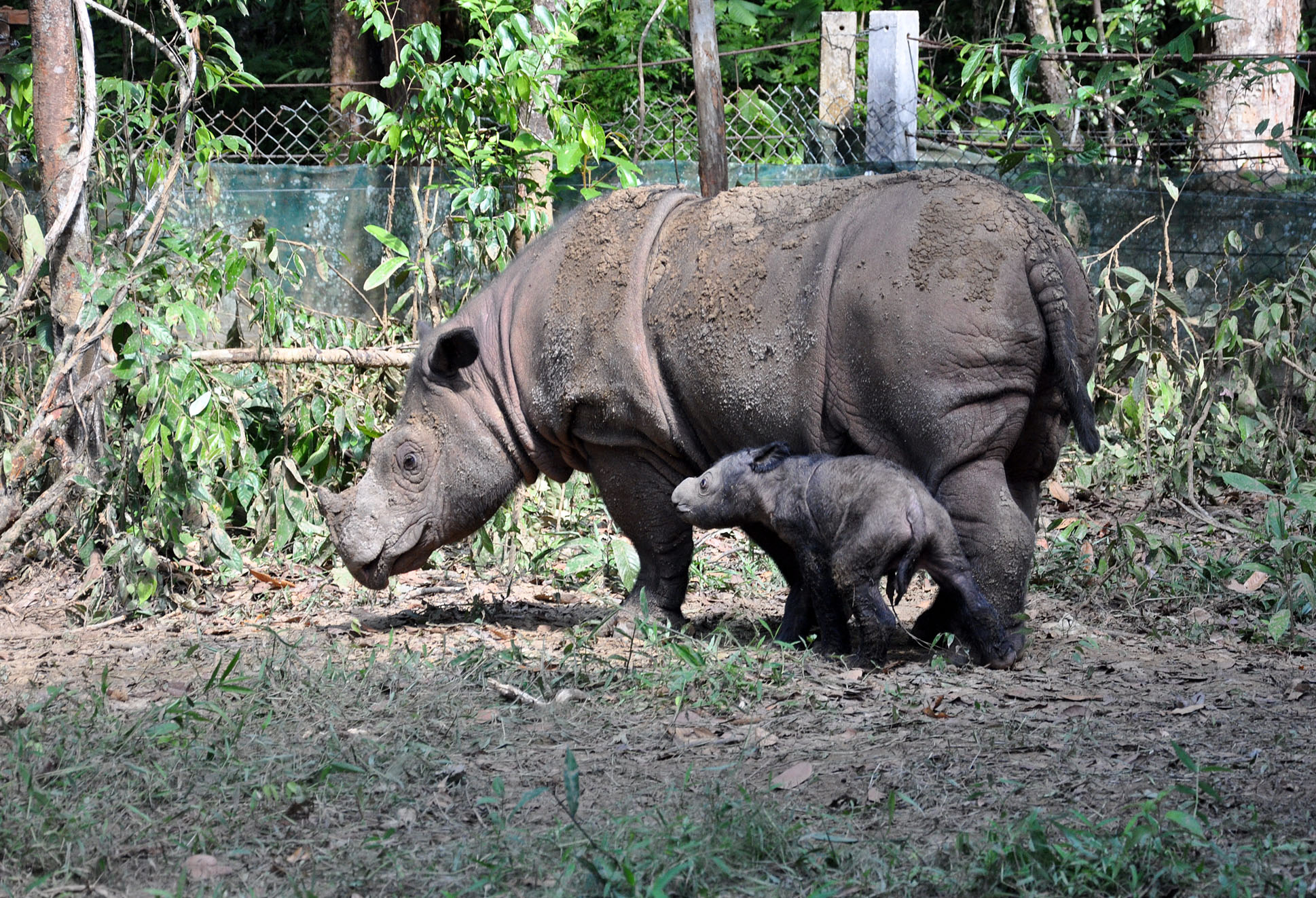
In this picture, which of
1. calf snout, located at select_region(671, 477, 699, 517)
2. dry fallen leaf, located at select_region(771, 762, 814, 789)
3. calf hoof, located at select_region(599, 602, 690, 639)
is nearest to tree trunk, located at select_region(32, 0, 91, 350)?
calf hoof, located at select_region(599, 602, 690, 639)

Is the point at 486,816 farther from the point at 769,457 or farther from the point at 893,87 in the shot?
the point at 893,87

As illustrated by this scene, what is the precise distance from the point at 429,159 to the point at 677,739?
5.95 metres

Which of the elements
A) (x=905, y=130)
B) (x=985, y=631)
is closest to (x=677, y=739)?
(x=985, y=631)

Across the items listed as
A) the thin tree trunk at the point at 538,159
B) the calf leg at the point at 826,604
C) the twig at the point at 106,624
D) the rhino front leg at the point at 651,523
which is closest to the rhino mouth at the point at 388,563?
the rhino front leg at the point at 651,523

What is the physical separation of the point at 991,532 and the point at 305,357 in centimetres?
427

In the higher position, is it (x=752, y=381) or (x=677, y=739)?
(x=752, y=381)

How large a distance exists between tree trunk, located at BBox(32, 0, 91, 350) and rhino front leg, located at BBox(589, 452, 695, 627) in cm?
292

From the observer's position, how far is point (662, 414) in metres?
5.60

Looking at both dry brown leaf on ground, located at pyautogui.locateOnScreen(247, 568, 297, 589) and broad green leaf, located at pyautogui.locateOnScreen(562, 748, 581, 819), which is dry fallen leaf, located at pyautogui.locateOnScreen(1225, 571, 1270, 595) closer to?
broad green leaf, located at pyautogui.locateOnScreen(562, 748, 581, 819)

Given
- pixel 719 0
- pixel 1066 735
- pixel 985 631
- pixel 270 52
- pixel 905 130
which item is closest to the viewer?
pixel 1066 735

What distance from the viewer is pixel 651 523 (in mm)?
5996

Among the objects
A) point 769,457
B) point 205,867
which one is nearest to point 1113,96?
point 769,457

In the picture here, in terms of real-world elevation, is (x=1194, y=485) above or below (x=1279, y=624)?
below

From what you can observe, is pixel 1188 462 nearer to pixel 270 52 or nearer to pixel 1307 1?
pixel 1307 1
